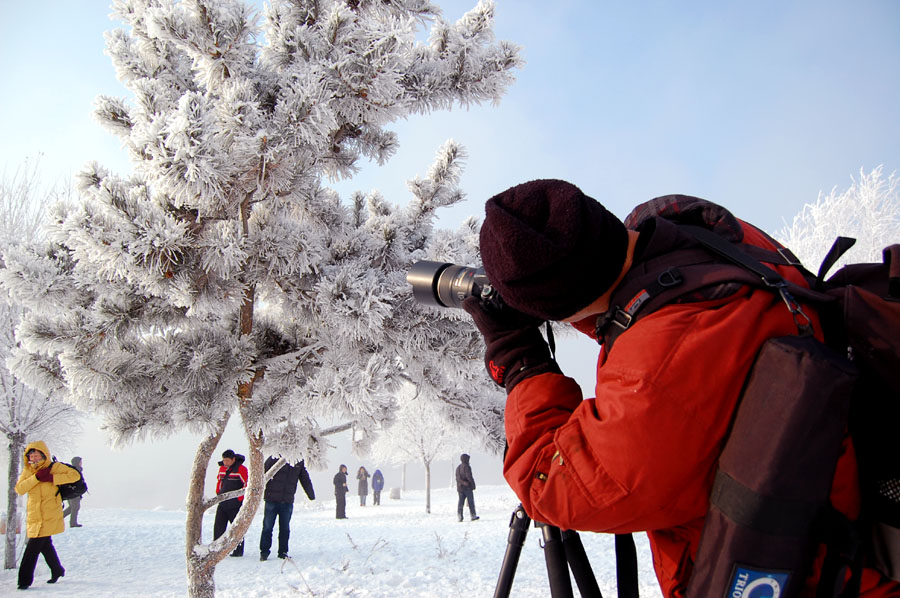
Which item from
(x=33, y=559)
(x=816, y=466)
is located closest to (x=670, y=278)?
A: (x=816, y=466)

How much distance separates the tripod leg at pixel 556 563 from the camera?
134 cm

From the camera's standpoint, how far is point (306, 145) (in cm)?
288

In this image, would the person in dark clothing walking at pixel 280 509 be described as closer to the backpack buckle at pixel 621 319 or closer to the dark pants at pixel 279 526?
the dark pants at pixel 279 526

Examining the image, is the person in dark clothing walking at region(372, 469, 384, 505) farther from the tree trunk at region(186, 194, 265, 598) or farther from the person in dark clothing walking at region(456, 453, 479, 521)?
the tree trunk at region(186, 194, 265, 598)

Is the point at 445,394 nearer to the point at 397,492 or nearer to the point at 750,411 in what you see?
the point at 750,411

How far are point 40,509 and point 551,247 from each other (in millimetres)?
7933

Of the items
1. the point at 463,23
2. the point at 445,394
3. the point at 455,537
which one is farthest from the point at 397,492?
A: the point at 463,23

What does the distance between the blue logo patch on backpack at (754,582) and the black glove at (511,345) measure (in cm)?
51

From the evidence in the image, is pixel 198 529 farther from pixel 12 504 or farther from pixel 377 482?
pixel 377 482

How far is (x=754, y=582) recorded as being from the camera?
81 centimetres

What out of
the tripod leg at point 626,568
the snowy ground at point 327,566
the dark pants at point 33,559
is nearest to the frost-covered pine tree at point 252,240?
the tripod leg at point 626,568

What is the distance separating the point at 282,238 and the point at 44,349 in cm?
141

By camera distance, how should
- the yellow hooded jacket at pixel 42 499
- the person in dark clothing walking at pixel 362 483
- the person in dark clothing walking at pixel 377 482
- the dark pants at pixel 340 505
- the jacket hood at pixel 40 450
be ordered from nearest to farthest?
the yellow hooded jacket at pixel 42 499, the jacket hood at pixel 40 450, the dark pants at pixel 340 505, the person in dark clothing walking at pixel 377 482, the person in dark clothing walking at pixel 362 483

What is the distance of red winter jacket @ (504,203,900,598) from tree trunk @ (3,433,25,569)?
10698 mm
